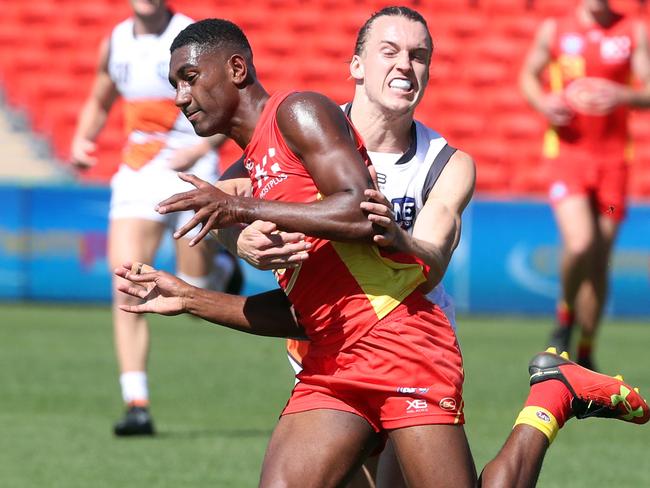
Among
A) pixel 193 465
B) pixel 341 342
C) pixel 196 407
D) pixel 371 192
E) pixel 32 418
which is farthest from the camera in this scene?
pixel 196 407

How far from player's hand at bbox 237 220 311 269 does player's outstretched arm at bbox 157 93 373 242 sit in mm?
54

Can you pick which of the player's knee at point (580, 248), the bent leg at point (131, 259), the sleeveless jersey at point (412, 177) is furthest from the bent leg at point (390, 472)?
the player's knee at point (580, 248)

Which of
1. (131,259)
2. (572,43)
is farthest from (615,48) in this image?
(131,259)

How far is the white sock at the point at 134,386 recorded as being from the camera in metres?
7.36

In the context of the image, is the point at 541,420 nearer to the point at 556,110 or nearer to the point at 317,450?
the point at 317,450

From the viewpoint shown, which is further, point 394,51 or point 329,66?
point 329,66

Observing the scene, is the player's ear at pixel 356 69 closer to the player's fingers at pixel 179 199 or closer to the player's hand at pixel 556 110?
the player's fingers at pixel 179 199

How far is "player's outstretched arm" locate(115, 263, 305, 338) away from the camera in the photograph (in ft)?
14.6

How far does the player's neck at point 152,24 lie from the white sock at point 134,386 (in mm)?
1995

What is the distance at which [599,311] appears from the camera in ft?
31.6

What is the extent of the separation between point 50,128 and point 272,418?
1027 cm

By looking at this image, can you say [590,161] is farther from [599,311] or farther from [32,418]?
[32,418]

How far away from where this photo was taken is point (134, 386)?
7375 millimetres

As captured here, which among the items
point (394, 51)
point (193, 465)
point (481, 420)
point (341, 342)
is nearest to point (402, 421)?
point (341, 342)
